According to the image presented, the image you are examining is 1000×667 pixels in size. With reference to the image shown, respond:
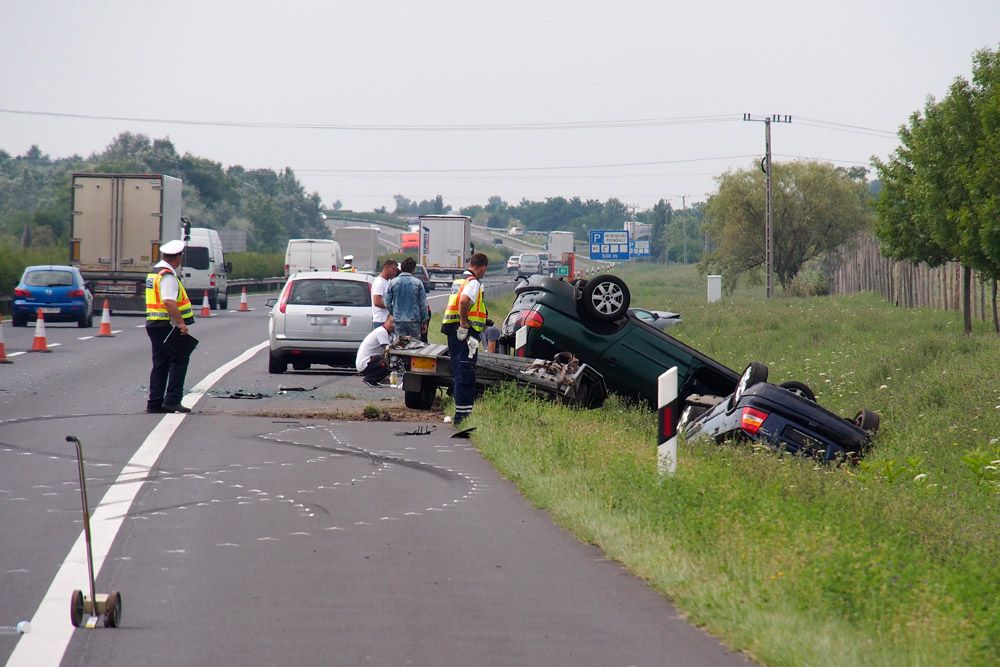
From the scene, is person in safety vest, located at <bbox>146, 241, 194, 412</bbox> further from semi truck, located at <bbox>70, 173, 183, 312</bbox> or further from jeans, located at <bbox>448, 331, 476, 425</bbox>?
semi truck, located at <bbox>70, 173, 183, 312</bbox>

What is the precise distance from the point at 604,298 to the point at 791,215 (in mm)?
55602

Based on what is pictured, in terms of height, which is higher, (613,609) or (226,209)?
(226,209)

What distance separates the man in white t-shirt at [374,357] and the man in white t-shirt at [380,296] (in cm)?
108

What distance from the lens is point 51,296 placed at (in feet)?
108

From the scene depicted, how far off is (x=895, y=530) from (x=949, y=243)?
963 inches

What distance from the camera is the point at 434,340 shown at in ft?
100

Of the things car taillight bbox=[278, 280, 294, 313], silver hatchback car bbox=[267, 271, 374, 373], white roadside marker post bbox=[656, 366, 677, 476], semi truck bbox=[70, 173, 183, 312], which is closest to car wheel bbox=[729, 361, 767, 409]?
white roadside marker post bbox=[656, 366, 677, 476]

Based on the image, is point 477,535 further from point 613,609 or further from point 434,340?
point 434,340

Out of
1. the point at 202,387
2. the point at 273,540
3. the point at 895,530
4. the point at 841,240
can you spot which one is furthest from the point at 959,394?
the point at 841,240

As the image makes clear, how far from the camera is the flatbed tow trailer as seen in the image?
48.8ft

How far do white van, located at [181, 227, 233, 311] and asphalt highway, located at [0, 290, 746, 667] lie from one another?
3052 centimetres

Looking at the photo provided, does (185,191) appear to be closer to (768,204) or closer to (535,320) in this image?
(768,204)

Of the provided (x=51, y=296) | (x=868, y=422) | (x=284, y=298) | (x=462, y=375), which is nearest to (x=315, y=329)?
(x=284, y=298)

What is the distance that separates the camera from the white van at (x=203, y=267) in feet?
144
